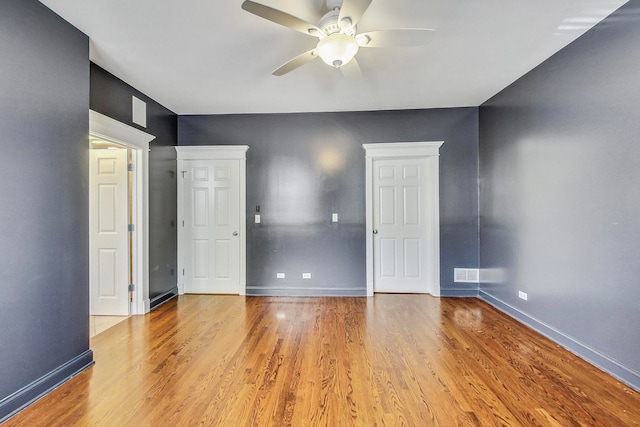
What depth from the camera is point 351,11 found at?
1678 mm

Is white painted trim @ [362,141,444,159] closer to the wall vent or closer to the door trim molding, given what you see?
the door trim molding

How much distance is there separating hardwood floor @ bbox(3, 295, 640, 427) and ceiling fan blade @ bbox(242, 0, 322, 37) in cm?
239

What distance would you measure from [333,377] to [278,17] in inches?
97.2

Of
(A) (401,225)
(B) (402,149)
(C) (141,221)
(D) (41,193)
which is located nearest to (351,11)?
(D) (41,193)

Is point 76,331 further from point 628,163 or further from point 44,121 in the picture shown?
point 628,163

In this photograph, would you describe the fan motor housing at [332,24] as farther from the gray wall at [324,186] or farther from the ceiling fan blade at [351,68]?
the gray wall at [324,186]

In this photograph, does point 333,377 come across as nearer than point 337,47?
No

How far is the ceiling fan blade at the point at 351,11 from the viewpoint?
159cm

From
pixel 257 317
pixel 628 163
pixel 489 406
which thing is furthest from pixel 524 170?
pixel 257 317

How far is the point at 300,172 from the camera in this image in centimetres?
418

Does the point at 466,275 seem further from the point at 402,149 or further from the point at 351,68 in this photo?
the point at 351,68

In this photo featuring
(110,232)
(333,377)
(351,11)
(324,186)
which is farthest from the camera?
(324,186)

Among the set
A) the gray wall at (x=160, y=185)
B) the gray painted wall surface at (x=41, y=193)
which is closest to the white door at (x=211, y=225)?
the gray wall at (x=160, y=185)

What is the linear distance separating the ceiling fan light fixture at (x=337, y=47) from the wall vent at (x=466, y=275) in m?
3.32
